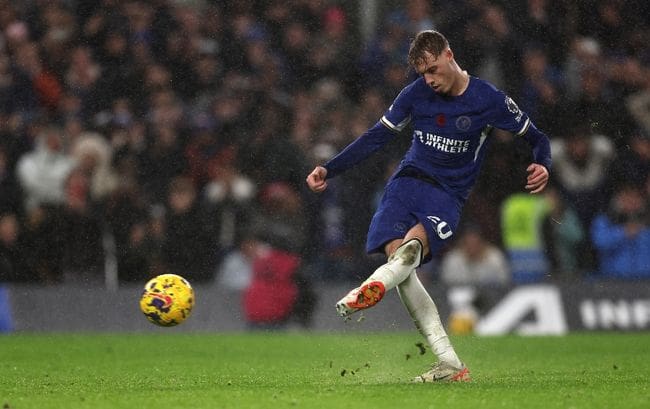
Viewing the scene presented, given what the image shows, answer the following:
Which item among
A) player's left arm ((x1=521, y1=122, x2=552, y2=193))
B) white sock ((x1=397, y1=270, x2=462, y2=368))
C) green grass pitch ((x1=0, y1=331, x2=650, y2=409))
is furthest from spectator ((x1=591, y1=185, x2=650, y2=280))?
white sock ((x1=397, y1=270, x2=462, y2=368))

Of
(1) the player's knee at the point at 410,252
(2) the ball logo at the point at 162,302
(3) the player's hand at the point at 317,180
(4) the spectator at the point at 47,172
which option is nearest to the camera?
(1) the player's knee at the point at 410,252

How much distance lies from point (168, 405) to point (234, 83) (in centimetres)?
953

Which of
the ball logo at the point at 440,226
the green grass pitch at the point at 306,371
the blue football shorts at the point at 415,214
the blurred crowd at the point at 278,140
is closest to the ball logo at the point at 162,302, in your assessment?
the green grass pitch at the point at 306,371

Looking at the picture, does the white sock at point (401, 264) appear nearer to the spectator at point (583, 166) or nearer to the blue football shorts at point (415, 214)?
the blue football shorts at point (415, 214)

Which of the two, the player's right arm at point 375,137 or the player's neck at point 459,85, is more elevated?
the player's neck at point 459,85

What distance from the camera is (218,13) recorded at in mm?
16859

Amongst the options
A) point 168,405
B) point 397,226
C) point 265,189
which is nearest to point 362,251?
point 265,189

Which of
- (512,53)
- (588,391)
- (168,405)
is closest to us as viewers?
(168,405)

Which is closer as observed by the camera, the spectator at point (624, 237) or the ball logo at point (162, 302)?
the ball logo at point (162, 302)

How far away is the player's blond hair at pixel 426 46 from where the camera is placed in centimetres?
795

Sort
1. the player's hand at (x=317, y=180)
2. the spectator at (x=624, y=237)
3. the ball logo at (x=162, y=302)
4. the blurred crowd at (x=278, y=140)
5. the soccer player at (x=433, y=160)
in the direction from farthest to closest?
the blurred crowd at (x=278, y=140) < the spectator at (x=624, y=237) < the ball logo at (x=162, y=302) < the player's hand at (x=317, y=180) < the soccer player at (x=433, y=160)

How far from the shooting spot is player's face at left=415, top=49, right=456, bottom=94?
7.96 meters

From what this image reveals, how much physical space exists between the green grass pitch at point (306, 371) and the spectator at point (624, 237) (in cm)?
84

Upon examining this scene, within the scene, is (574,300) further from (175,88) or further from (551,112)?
(175,88)
